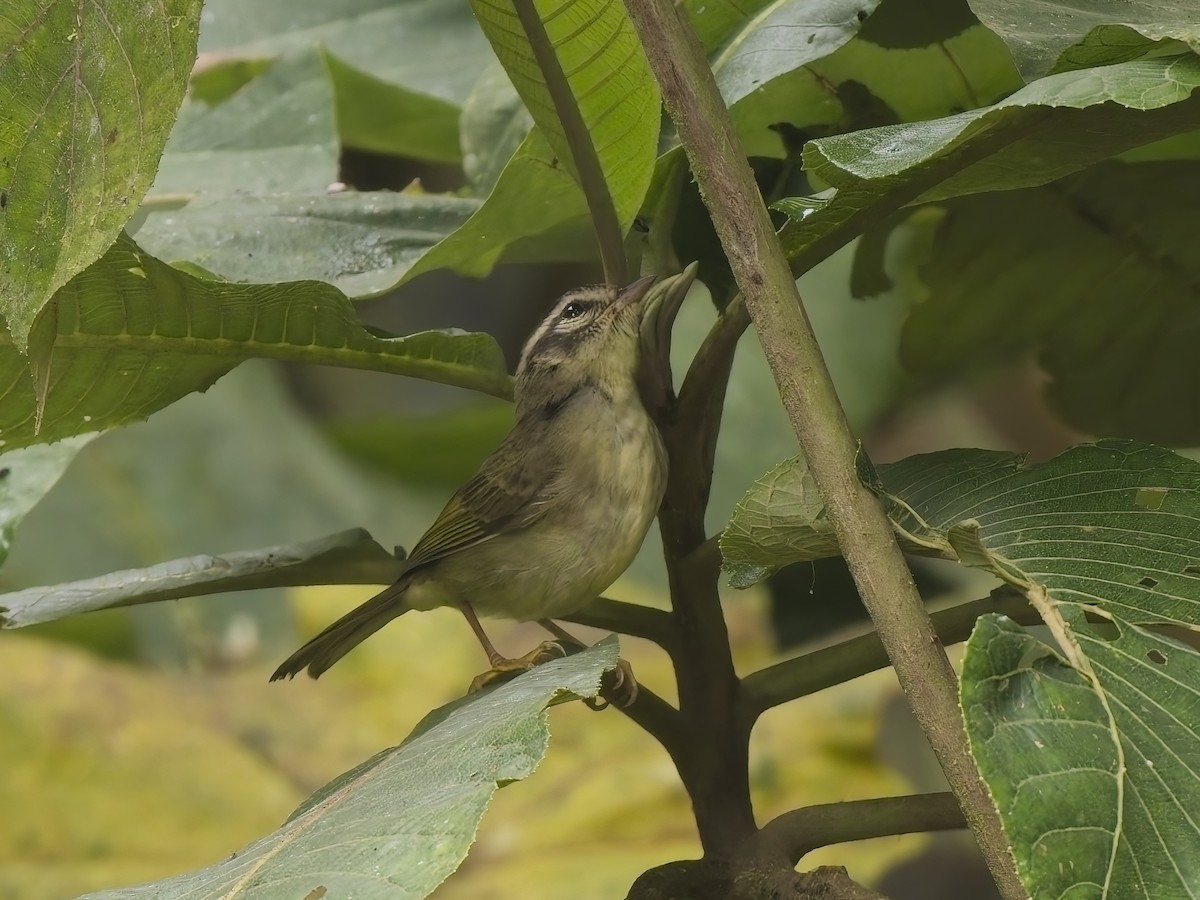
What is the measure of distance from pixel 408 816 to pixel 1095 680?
45 centimetres

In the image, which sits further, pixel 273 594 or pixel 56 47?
pixel 273 594

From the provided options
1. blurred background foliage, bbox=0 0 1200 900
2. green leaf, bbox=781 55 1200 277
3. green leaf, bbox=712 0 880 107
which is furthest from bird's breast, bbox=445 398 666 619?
green leaf, bbox=781 55 1200 277

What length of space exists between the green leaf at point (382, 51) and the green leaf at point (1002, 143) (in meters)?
1.16

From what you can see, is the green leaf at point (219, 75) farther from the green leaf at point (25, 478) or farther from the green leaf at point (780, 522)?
the green leaf at point (780, 522)

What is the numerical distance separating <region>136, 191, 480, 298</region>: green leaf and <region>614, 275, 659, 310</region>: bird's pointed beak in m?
0.22

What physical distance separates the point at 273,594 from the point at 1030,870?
239 centimetres

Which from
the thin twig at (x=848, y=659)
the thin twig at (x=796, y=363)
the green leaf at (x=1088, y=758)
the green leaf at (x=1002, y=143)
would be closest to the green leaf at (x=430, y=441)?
the thin twig at (x=848, y=659)

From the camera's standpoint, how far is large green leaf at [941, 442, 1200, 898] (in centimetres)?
72

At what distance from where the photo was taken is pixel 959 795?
79 cm

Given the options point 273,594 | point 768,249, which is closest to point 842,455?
point 768,249

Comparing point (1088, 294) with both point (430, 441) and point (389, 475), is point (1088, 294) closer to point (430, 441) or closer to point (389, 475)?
point (430, 441)

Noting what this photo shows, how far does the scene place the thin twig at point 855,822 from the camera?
42.0 inches

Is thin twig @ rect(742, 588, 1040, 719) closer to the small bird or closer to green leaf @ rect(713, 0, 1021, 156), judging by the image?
the small bird

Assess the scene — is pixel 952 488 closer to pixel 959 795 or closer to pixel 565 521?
pixel 959 795
